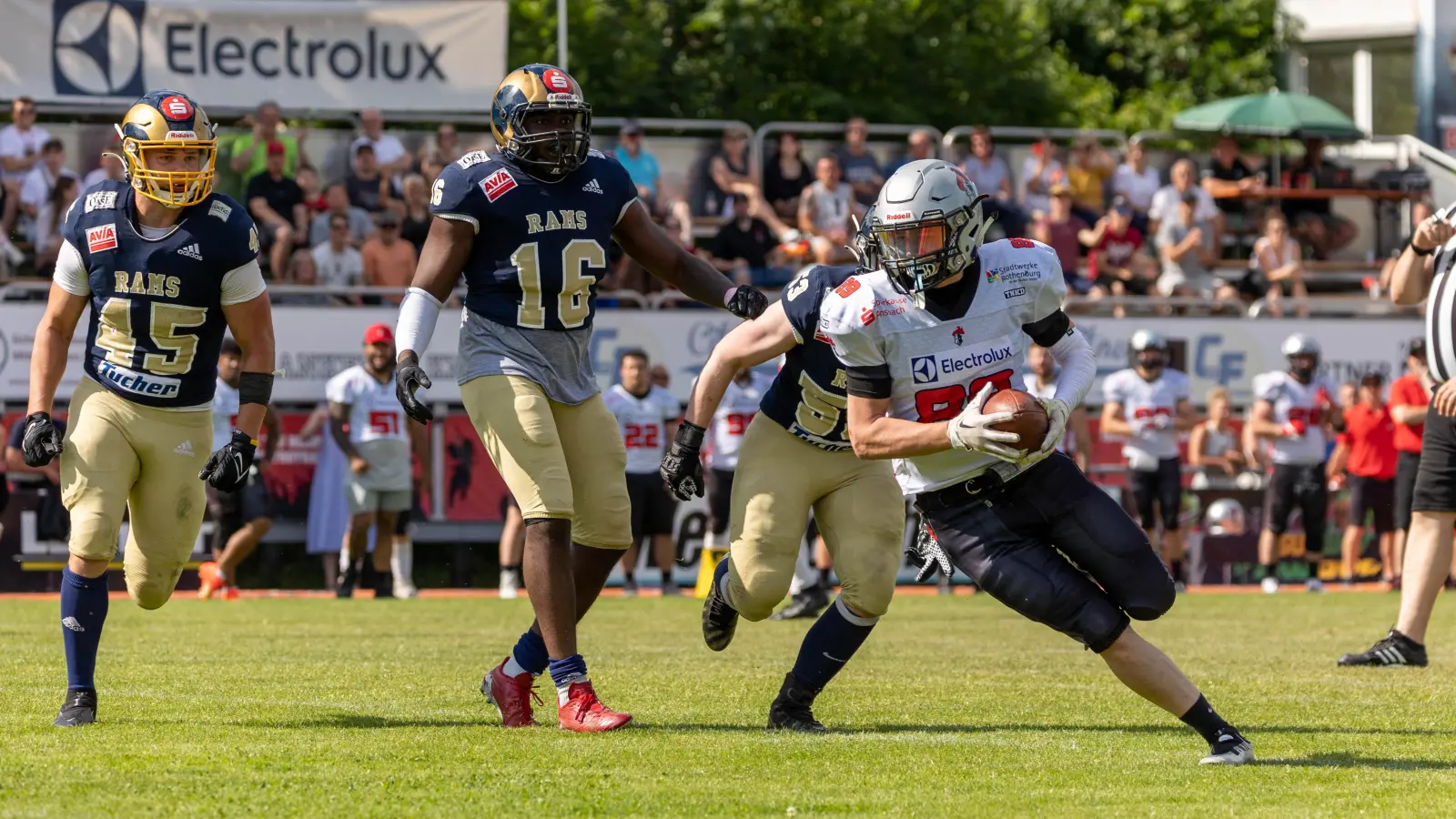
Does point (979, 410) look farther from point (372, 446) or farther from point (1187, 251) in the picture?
point (1187, 251)

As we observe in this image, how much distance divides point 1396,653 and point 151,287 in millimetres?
5377

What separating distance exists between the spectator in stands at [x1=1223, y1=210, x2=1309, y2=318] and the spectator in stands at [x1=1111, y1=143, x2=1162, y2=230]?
3.90 ft

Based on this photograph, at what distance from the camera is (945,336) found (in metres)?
5.62

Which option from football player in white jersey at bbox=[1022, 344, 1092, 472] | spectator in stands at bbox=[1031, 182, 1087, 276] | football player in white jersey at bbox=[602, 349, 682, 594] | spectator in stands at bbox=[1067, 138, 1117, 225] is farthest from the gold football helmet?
spectator in stands at bbox=[1067, 138, 1117, 225]

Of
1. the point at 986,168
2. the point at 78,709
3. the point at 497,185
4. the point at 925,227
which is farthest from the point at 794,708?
the point at 986,168

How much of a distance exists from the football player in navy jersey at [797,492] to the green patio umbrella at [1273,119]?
1549 cm

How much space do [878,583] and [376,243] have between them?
10.5m

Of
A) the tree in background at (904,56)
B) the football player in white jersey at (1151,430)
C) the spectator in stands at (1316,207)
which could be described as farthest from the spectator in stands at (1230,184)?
the tree in background at (904,56)

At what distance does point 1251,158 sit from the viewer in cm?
2139

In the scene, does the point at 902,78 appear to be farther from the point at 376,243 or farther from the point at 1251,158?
the point at 376,243

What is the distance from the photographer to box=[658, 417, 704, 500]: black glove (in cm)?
625

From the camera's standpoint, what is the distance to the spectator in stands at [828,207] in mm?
17359

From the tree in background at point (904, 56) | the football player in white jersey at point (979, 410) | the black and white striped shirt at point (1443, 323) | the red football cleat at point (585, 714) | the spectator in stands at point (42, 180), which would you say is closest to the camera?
the football player in white jersey at point (979, 410)

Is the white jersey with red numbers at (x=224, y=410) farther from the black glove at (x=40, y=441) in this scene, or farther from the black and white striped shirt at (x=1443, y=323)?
the black and white striped shirt at (x=1443, y=323)
